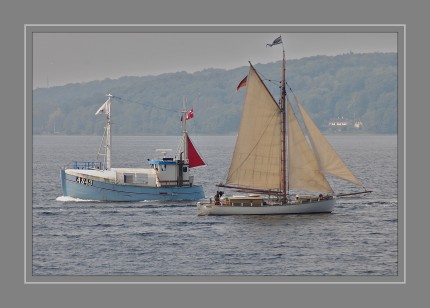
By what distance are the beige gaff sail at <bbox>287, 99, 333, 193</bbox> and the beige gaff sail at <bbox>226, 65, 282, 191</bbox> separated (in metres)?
0.92

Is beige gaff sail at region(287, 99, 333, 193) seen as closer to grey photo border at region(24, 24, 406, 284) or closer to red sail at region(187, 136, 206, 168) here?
red sail at region(187, 136, 206, 168)

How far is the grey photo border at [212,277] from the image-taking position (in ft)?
131

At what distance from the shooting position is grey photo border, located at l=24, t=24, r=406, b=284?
39.8 meters

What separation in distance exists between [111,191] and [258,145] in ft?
37.2

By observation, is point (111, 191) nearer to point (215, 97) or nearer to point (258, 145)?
point (215, 97)

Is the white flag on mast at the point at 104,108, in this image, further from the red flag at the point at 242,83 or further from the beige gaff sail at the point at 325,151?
the beige gaff sail at the point at 325,151

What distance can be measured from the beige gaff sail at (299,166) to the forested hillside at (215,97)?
1.28 meters

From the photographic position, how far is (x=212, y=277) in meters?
40.5

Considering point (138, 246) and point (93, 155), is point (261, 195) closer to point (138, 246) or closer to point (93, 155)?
point (138, 246)

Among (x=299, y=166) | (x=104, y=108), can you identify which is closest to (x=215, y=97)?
(x=104, y=108)

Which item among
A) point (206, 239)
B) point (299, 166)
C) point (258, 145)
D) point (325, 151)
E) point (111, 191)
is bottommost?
point (206, 239)
